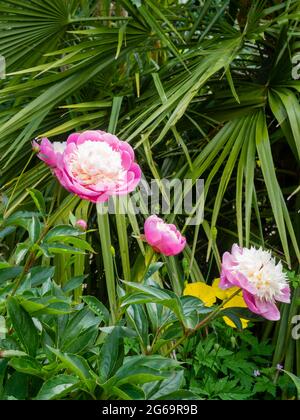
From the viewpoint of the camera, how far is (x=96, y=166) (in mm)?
604

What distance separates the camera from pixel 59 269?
1231 mm

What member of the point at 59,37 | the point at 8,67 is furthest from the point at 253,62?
the point at 8,67

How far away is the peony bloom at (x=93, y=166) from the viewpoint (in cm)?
60

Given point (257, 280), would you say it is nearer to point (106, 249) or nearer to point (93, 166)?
point (93, 166)

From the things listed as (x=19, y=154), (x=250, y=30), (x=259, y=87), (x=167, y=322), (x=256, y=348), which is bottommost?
(x=256, y=348)

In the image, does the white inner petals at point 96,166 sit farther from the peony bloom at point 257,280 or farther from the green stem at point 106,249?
the green stem at point 106,249

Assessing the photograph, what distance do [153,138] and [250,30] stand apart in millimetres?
341

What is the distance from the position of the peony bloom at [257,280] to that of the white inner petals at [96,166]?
145 millimetres

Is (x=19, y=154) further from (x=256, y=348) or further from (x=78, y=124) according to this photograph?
(x=256, y=348)

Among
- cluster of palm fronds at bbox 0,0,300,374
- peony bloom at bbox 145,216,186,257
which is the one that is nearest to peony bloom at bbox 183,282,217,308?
cluster of palm fronds at bbox 0,0,300,374

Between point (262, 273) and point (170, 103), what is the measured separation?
68cm

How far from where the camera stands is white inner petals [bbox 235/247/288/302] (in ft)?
1.96
